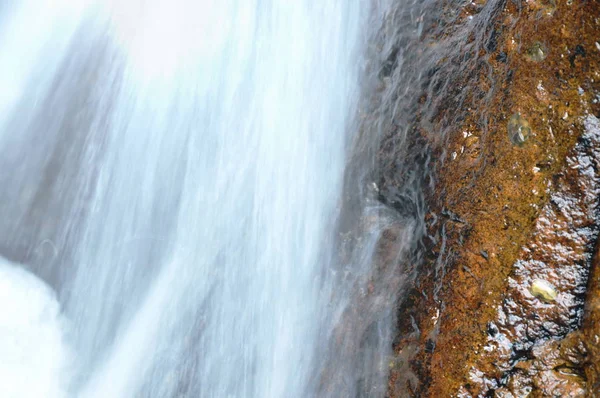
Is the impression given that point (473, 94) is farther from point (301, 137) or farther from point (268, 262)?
point (268, 262)

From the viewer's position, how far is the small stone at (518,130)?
302 centimetres

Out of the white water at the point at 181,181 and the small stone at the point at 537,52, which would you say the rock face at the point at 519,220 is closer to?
the small stone at the point at 537,52

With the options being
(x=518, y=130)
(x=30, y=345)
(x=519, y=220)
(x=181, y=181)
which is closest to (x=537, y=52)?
(x=518, y=130)

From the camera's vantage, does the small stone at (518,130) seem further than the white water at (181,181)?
No

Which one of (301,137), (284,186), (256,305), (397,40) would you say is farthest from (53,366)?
(397,40)

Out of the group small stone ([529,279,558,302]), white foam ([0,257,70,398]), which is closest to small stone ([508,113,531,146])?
small stone ([529,279,558,302])

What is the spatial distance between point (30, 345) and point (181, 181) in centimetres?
176

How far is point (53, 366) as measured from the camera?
4.04 m

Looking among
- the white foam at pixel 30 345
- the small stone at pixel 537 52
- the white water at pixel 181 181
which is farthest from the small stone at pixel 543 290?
the white foam at pixel 30 345

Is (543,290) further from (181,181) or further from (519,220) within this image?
(181,181)

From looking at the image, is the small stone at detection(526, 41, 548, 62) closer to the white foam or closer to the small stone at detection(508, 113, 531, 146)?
the small stone at detection(508, 113, 531, 146)

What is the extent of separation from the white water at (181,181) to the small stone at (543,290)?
1635mm

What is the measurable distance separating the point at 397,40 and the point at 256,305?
7.86ft

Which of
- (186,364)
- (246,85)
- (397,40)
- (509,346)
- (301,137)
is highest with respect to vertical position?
(397,40)
